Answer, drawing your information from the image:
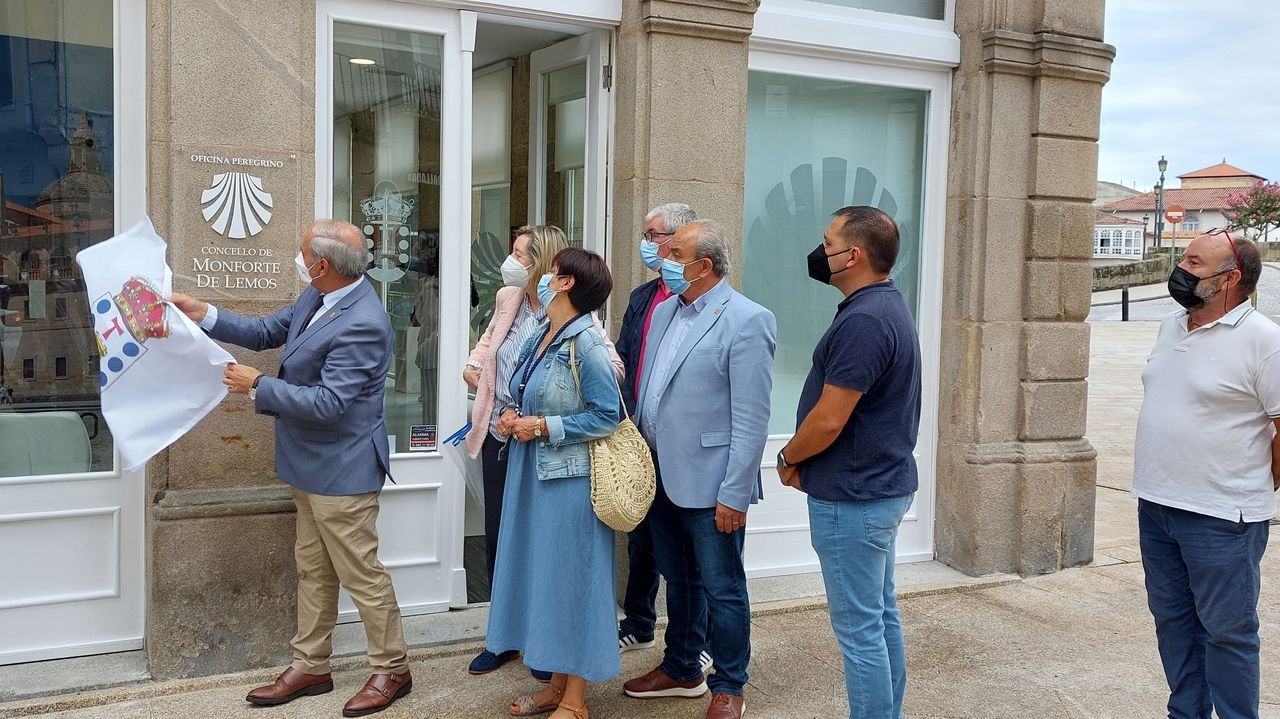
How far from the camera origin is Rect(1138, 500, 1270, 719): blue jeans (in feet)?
12.3

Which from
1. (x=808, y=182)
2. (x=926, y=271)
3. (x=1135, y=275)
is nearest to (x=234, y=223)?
(x=808, y=182)

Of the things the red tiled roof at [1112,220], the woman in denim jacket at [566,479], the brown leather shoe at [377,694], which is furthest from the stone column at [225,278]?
the red tiled roof at [1112,220]

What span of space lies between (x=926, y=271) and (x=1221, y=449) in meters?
2.89

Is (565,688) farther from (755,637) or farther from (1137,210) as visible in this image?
(1137,210)

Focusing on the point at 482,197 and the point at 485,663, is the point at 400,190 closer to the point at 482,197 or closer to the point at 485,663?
the point at 482,197

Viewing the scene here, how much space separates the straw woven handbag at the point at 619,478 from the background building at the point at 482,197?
4.92 feet

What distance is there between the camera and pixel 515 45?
21.6 feet

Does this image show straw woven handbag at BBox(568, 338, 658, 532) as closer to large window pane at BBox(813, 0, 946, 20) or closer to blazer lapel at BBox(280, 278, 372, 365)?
blazer lapel at BBox(280, 278, 372, 365)

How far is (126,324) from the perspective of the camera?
12.9 feet

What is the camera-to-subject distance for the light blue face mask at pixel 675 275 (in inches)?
164

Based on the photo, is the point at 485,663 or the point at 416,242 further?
the point at 416,242

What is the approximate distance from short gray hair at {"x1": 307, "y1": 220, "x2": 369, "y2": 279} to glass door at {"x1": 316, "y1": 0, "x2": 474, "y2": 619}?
0.97 meters

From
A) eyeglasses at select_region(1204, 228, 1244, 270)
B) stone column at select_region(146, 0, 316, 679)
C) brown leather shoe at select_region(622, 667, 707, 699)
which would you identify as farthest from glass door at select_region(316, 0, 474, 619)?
eyeglasses at select_region(1204, 228, 1244, 270)

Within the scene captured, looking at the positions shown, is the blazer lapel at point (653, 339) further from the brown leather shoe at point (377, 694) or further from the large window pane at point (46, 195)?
the large window pane at point (46, 195)
